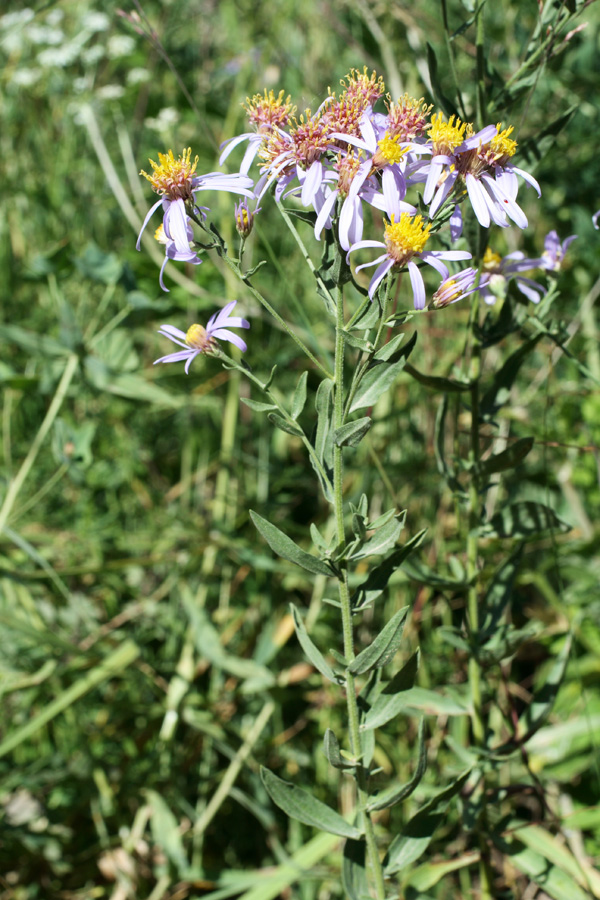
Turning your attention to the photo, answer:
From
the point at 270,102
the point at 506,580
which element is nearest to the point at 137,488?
the point at 506,580

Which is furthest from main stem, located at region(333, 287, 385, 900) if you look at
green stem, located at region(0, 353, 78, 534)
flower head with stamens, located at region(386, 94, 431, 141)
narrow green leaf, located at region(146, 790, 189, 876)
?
green stem, located at region(0, 353, 78, 534)

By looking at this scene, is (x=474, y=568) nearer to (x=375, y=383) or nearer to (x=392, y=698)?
(x=392, y=698)

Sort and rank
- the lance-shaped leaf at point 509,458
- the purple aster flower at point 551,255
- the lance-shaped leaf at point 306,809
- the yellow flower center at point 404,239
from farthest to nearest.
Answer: the purple aster flower at point 551,255 < the lance-shaped leaf at point 509,458 < the lance-shaped leaf at point 306,809 < the yellow flower center at point 404,239

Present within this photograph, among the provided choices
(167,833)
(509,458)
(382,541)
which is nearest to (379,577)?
(382,541)

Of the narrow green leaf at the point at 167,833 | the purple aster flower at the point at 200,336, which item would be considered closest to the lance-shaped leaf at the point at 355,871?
the narrow green leaf at the point at 167,833

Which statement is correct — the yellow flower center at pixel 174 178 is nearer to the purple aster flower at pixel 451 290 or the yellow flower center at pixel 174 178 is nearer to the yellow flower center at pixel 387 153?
the yellow flower center at pixel 387 153

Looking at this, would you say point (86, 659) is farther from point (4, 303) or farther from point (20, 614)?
point (4, 303)
